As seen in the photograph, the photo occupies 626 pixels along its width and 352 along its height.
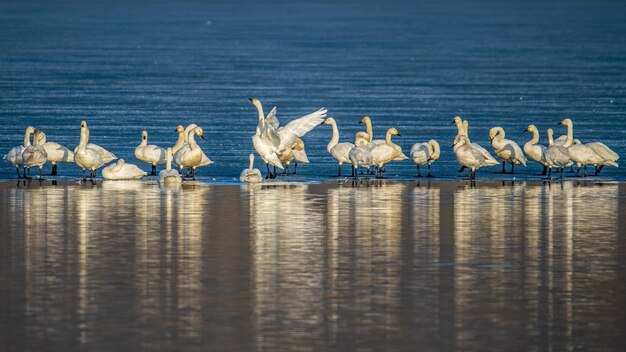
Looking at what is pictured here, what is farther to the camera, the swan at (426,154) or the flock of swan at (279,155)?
the swan at (426,154)

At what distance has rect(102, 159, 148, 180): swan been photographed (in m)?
20.5

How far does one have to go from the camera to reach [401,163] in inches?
957

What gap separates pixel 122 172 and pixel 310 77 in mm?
20078

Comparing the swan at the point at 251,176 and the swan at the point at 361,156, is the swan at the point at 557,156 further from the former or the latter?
the swan at the point at 251,176

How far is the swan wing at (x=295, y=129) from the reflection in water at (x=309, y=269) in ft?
7.90

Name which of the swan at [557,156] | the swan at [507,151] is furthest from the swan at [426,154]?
the swan at [557,156]

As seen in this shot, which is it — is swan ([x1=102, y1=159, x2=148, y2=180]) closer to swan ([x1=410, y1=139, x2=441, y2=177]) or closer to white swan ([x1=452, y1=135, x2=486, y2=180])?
swan ([x1=410, y1=139, x2=441, y2=177])

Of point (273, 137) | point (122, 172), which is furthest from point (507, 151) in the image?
point (122, 172)

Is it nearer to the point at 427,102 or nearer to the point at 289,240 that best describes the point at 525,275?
the point at 289,240

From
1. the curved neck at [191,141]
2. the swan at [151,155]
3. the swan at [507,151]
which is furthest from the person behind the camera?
the swan at [507,151]

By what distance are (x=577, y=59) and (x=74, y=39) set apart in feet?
65.9

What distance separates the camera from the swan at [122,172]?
2055 cm

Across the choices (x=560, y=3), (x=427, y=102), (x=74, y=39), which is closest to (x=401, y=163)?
(x=427, y=102)

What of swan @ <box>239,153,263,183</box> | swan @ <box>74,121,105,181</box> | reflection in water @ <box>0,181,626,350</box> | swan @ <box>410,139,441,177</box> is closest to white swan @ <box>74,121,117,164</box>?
swan @ <box>74,121,105,181</box>
